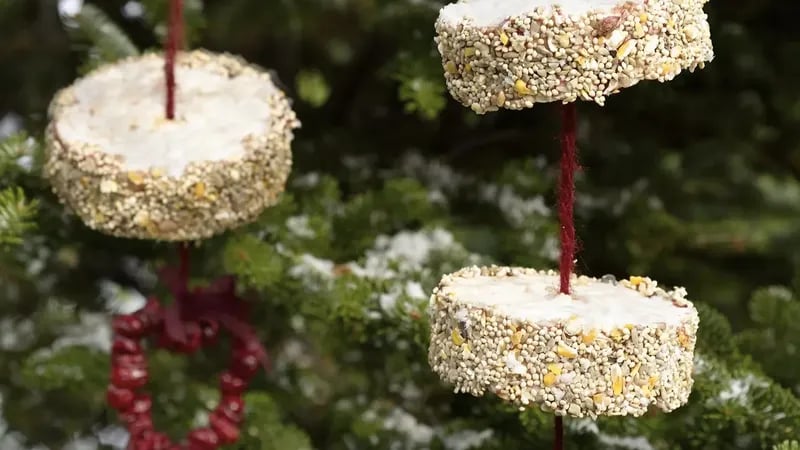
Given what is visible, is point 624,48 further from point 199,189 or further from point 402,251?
point 402,251

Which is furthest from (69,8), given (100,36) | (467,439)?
(467,439)

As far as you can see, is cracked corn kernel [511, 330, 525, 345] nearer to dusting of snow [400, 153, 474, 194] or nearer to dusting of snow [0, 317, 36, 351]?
dusting of snow [400, 153, 474, 194]

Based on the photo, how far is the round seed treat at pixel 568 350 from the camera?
699mm

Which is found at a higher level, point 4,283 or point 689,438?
point 689,438

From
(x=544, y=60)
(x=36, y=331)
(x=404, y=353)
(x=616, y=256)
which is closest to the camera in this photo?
(x=544, y=60)

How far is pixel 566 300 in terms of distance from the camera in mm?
751

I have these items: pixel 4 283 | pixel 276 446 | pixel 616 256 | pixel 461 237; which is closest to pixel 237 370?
pixel 276 446

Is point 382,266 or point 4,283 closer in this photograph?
point 382,266

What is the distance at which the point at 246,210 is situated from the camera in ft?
3.14

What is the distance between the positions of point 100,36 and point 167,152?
1.17 ft

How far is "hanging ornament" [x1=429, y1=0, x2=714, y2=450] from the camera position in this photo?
27.0 inches

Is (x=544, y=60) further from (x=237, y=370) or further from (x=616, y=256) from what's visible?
(x=616, y=256)

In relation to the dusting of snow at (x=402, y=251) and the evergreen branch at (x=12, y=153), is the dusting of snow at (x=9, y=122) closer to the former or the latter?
the evergreen branch at (x=12, y=153)

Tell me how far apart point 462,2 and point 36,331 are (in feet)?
3.43
